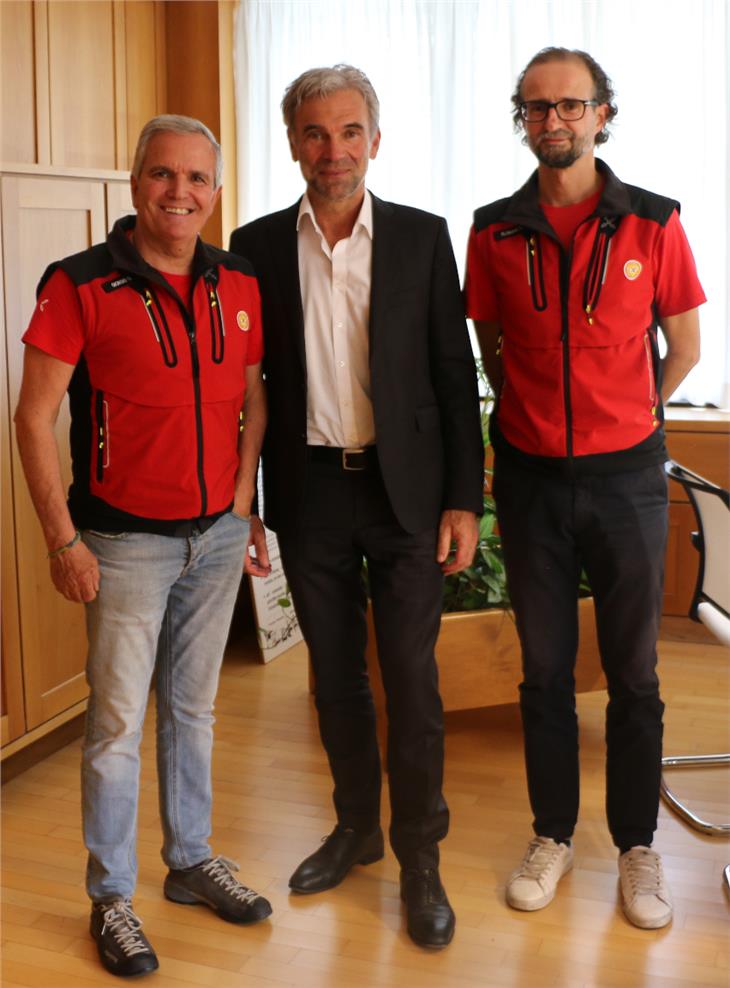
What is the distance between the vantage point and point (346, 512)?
8.54 feet

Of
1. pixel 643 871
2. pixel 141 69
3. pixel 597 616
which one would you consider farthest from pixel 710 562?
pixel 141 69

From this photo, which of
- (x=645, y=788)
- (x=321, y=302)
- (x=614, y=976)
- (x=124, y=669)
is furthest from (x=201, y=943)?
(x=321, y=302)

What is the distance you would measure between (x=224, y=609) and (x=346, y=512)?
35 cm

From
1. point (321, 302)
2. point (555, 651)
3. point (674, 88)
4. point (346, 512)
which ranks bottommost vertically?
point (555, 651)

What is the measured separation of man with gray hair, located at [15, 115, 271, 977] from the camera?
7.68ft

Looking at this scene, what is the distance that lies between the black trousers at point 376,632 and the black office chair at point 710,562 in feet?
2.36

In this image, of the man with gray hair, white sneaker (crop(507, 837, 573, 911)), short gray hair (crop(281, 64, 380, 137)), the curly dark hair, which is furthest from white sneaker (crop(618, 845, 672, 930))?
short gray hair (crop(281, 64, 380, 137))

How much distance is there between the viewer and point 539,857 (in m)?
2.86

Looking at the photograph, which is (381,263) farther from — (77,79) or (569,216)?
(77,79)

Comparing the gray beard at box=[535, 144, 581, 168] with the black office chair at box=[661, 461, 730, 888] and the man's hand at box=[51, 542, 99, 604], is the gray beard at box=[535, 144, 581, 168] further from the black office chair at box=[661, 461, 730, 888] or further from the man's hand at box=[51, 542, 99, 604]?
the man's hand at box=[51, 542, 99, 604]

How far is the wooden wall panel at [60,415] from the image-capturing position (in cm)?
324

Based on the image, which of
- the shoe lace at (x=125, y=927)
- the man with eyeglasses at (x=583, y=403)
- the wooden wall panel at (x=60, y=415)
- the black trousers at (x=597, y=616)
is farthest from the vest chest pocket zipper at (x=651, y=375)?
the wooden wall panel at (x=60, y=415)

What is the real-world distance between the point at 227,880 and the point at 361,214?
1546 mm

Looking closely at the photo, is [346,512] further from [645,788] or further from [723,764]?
[723,764]
